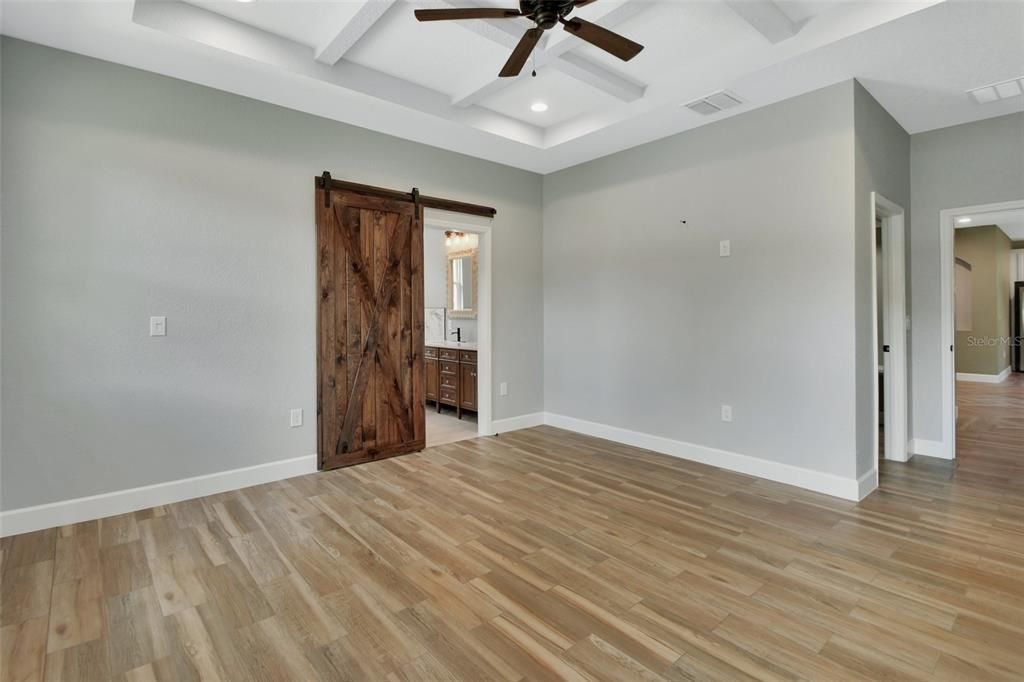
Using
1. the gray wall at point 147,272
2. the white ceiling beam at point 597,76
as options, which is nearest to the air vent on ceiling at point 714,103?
the white ceiling beam at point 597,76

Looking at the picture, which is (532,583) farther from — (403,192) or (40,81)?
(40,81)

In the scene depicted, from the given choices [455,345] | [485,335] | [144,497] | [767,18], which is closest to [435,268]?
[455,345]

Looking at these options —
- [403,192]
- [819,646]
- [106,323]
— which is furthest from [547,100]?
[819,646]

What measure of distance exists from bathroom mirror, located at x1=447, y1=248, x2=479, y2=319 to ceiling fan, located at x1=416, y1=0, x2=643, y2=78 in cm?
404

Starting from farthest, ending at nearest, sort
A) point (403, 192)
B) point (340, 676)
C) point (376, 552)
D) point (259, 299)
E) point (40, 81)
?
point (403, 192) < point (259, 299) < point (40, 81) < point (376, 552) < point (340, 676)

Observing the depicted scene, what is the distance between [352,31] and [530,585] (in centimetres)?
326

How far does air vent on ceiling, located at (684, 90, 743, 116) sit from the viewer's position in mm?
3521

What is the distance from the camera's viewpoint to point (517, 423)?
5422mm

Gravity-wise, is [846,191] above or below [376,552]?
above

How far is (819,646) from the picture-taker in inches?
73.5

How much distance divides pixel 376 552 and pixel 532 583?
88 centimetres

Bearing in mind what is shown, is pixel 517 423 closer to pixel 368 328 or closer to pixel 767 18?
pixel 368 328

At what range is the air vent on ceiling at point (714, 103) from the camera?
3521mm

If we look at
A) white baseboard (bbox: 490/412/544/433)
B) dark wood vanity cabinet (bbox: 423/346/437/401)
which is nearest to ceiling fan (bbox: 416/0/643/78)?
white baseboard (bbox: 490/412/544/433)
